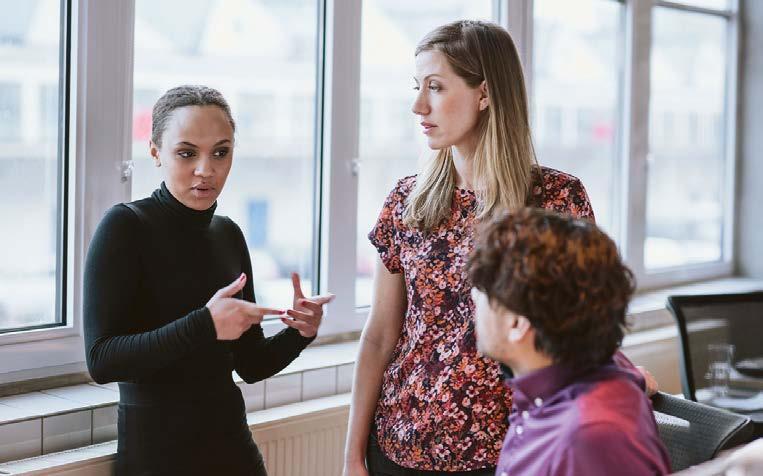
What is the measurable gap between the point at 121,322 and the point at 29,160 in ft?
2.68

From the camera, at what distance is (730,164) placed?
523 cm

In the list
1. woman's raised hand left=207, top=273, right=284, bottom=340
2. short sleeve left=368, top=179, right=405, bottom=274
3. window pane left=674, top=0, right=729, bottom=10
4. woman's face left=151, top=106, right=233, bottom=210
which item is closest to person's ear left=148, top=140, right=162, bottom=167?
woman's face left=151, top=106, right=233, bottom=210

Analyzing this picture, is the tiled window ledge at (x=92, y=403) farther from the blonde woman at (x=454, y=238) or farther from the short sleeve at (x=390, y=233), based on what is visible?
the short sleeve at (x=390, y=233)

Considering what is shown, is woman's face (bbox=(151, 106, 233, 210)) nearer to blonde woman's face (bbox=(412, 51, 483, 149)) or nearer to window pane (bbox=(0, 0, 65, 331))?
blonde woman's face (bbox=(412, 51, 483, 149))

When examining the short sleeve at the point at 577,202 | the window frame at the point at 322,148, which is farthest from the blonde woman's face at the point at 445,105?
the window frame at the point at 322,148

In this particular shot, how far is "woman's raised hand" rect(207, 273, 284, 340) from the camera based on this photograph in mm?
1817

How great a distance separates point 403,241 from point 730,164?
3.63 meters

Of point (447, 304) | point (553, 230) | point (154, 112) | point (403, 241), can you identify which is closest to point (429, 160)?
point (403, 241)

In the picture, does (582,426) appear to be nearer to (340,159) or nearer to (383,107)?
(340,159)

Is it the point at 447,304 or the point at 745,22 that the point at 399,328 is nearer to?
the point at 447,304

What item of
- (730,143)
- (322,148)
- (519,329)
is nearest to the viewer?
(519,329)

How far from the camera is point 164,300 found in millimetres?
1949

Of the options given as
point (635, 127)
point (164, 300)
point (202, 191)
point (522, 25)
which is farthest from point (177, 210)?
point (635, 127)

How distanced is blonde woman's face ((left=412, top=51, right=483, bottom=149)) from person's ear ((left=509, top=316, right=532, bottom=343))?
715 millimetres
